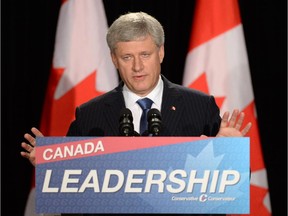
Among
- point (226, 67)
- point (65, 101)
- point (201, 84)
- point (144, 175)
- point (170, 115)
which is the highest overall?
point (226, 67)

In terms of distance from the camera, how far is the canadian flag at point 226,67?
3793 mm

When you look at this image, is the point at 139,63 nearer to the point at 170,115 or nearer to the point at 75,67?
the point at 170,115

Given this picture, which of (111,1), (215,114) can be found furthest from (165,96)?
(111,1)

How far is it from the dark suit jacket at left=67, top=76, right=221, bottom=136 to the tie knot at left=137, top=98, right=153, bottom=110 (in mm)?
58

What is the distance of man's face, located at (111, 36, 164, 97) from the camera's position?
2.34m

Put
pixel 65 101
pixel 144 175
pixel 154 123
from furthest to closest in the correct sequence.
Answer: pixel 65 101
pixel 154 123
pixel 144 175

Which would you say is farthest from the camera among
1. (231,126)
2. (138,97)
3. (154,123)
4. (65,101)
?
(65,101)

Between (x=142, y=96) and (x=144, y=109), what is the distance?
110 millimetres

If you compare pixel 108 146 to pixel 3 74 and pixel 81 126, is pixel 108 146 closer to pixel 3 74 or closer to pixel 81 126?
pixel 81 126

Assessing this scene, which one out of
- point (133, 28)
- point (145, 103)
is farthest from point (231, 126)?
point (133, 28)

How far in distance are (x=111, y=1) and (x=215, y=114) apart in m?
2.06

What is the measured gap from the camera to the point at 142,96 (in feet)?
8.02

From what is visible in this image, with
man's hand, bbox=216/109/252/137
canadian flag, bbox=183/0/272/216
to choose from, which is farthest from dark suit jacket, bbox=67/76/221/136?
canadian flag, bbox=183/0/272/216

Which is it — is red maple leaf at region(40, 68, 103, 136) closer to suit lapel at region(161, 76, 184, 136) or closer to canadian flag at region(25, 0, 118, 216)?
canadian flag at region(25, 0, 118, 216)
